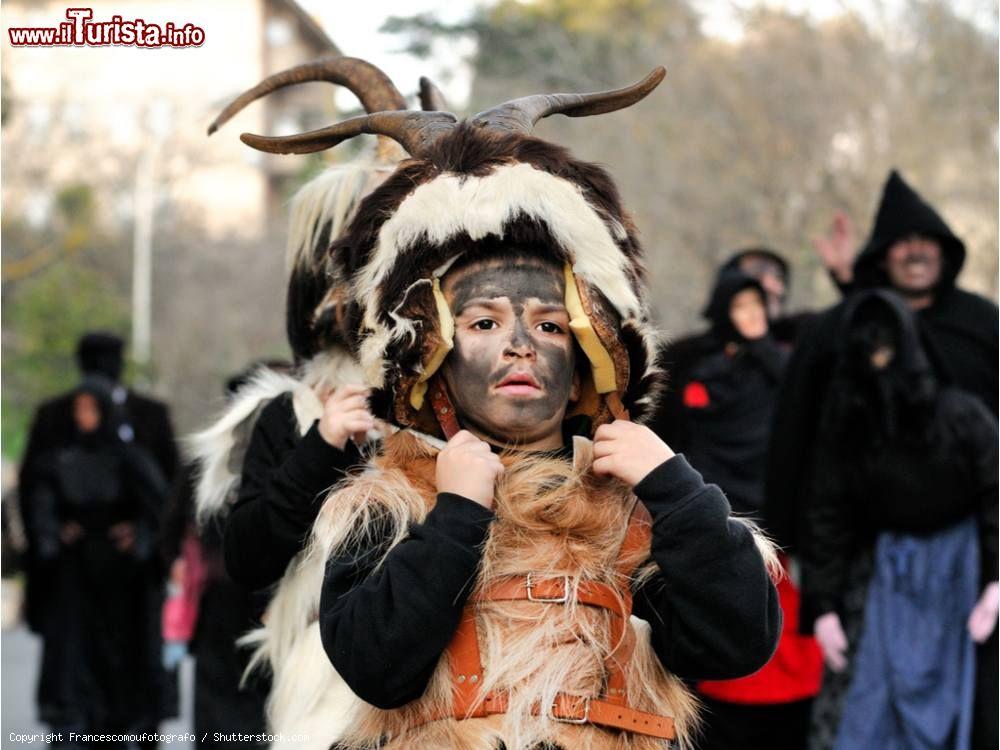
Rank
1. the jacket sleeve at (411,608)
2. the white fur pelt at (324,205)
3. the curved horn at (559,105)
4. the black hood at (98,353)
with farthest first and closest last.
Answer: the black hood at (98,353), the white fur pelt at (324,205), the curved horn at (559,105), the jacket sleeve at (411,608)

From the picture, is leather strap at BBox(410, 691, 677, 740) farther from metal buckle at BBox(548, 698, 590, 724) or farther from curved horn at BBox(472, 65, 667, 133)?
curved horn at BBox(472, 65, 667, 133)

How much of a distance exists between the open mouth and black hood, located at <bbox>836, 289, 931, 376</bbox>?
305cm

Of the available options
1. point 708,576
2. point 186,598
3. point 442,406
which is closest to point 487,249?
point 442,406

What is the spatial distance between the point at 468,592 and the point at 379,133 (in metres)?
1.10

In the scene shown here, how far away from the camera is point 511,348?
113 inches

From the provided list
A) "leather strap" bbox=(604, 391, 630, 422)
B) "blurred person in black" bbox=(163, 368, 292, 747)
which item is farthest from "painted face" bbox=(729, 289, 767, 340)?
"leather strap" bbox=(604, 391, 630, 422)

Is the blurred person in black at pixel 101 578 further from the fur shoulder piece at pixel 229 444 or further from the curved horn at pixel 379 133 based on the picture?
the curved horn at pixel 379 133

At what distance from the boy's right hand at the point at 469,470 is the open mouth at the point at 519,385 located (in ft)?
0.39

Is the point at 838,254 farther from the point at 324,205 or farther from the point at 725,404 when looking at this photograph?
the point at 324,205

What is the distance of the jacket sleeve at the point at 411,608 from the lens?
264cm

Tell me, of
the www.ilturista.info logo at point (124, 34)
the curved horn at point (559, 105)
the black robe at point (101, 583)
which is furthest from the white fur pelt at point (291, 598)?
the black robe at point (101, 583)

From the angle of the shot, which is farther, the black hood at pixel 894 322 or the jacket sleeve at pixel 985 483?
the black hood at pixel 894 322

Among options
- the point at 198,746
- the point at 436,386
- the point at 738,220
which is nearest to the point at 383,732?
the point at 436,386

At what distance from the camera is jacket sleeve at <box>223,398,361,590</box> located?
11.5 feet
